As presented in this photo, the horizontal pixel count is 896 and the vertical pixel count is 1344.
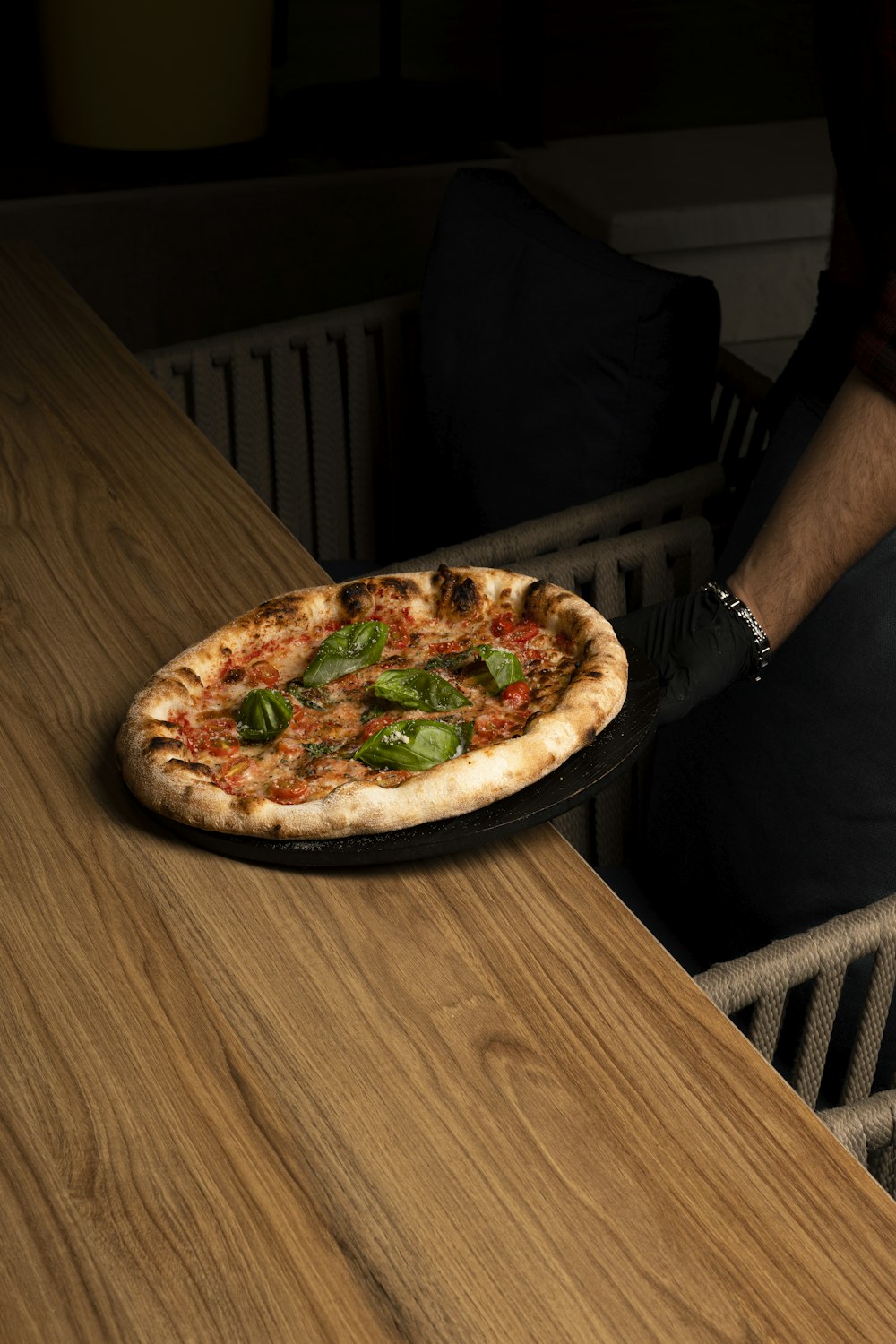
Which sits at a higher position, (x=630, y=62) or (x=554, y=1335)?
(x=554, y=1335)

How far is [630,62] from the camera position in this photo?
6105mm

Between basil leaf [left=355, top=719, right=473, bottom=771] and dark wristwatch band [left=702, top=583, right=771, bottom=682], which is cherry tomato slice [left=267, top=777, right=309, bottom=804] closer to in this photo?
basil leaf [left=355, top=719, right=473, bottom=771]

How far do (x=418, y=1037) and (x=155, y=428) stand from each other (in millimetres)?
1103

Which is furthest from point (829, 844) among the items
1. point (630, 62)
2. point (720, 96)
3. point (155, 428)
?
point (630, 62)

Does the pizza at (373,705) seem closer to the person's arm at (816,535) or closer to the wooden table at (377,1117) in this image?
the wooden table at (377,1117)

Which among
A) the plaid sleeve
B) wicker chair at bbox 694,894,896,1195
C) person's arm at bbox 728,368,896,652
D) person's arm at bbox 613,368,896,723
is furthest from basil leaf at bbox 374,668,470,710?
the plaid sleeve

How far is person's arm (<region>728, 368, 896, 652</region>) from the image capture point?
1552mm

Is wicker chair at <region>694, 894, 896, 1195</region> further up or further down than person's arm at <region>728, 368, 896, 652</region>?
further down

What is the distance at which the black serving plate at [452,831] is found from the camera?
3.43 ft

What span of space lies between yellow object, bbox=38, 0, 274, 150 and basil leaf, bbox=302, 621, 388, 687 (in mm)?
2480

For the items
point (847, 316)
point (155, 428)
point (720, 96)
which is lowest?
point (720, 96)

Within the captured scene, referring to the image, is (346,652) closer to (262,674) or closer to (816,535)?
Result: (262,674)

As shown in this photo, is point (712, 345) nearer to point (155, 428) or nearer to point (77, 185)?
point (155, 428)

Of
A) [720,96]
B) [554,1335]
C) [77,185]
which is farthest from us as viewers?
[720,96]
